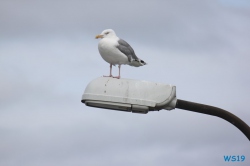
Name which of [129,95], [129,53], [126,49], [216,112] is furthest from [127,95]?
[129,53]

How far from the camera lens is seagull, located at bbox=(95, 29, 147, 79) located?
52.2ft

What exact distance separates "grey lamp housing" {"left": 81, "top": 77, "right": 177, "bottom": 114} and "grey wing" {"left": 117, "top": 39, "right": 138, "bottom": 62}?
7433mm

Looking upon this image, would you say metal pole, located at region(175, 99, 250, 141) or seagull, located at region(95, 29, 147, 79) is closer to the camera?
metal pole, located at region(175, 99, 250, 141)

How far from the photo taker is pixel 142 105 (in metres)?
8.42

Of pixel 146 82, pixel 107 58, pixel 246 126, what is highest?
pixel 107 58

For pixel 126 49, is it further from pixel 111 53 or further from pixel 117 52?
pixel 111 53

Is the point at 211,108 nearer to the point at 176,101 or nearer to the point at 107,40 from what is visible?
the point at 176,101

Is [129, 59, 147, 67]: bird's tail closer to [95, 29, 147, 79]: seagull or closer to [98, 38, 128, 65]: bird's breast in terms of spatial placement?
[95, 29, 147, 79]: seagull

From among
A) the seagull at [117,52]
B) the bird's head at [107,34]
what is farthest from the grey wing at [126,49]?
the bird's head at [107,34]

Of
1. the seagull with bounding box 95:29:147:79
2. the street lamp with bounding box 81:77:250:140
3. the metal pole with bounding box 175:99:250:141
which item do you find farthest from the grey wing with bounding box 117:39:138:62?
the street lamp with bounding box 81:77:250:140

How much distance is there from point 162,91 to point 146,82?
243 millimetres

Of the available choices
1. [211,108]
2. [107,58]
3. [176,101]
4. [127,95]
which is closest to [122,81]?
[127,95]

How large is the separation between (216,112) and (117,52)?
721 centimetres

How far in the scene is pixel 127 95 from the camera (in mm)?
8352
